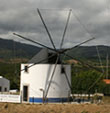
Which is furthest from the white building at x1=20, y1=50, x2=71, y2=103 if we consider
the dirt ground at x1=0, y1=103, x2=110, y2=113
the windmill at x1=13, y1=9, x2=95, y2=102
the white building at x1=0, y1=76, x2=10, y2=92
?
the white building at x1=0, y1=76, x2=10, y2=92

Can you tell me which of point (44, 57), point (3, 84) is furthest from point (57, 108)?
point (3, 84)

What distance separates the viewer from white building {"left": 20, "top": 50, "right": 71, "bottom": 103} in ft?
80.3

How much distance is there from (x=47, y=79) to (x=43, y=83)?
58 cm

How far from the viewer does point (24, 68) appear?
25.7 metres

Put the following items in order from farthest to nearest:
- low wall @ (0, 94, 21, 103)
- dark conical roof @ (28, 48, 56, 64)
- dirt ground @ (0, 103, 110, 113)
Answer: dark conical roof @ (28, 48, 56, 64) < low wall @ (0, 94, 21, 103) < dirt ground @ (0, 103, 110, 113)

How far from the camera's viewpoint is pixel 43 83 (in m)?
24.4

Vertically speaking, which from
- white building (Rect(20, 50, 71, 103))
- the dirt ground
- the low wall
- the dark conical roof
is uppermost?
the dark conical roof

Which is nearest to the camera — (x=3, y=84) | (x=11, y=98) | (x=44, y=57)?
(x=11, y=98)

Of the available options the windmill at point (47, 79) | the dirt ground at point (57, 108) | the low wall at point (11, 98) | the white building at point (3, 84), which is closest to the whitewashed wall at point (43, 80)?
the windmill at point (47, 79)

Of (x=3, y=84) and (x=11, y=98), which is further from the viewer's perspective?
(x=3, y=84)

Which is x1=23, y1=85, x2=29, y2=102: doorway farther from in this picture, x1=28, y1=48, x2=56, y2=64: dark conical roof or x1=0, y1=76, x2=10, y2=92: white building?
x1=0, y1=76, x2=10, y2=92: white building

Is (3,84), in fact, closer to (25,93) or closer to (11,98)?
(25,93)

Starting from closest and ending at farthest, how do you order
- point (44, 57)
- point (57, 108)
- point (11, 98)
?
1. point (57, 108)
2. point (11, 98)
3. point (44, 57)

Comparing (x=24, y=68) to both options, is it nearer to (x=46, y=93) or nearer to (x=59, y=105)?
(x=46, y=93)
